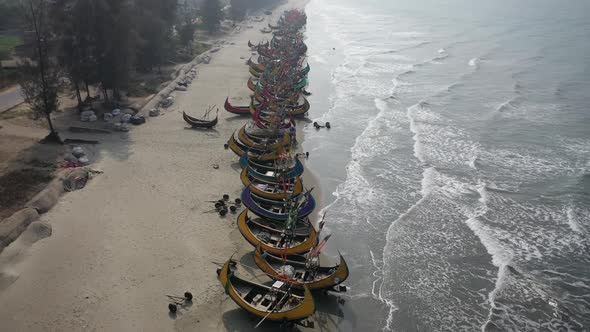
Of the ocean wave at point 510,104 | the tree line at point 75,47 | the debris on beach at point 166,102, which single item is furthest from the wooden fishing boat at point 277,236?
the ocean wave at point 510,104

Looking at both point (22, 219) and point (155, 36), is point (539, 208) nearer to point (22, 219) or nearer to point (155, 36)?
point (22, 219)

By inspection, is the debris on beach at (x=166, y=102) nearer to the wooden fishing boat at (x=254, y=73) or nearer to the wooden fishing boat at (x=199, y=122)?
the wooden fishing boat at (x=199, y=122)

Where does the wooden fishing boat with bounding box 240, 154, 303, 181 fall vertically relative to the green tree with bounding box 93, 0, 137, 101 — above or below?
below

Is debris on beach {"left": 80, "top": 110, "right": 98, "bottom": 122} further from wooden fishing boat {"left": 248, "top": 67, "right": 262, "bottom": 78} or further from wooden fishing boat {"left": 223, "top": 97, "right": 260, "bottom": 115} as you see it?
wooden fishing boat {"left": 248, "top": 67, "right": 262, "bottom": 78}

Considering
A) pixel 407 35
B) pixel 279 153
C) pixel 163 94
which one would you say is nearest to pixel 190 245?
pixel 279 153

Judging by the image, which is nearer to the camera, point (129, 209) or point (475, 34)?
point (129, 209)

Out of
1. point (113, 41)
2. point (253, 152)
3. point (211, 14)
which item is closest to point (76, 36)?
point (113, 41)

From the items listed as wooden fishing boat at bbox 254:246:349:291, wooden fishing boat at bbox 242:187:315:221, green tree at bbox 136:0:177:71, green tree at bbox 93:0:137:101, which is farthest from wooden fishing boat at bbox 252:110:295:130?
green tree at bbox 136:0:177:71

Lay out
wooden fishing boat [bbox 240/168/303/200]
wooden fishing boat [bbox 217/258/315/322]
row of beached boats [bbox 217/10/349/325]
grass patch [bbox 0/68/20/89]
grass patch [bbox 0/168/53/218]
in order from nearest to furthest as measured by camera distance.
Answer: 1. wooden fishing boat [bbox 217/258/315/322]
2. row of beached boats [bbox 217/10/349/325]
3. grass patch [bbox 0/168/53/218]
4. wooden fishing boat [bbox 240/168/303/200]
5. grass patch [bbox 0/68/20/89]
